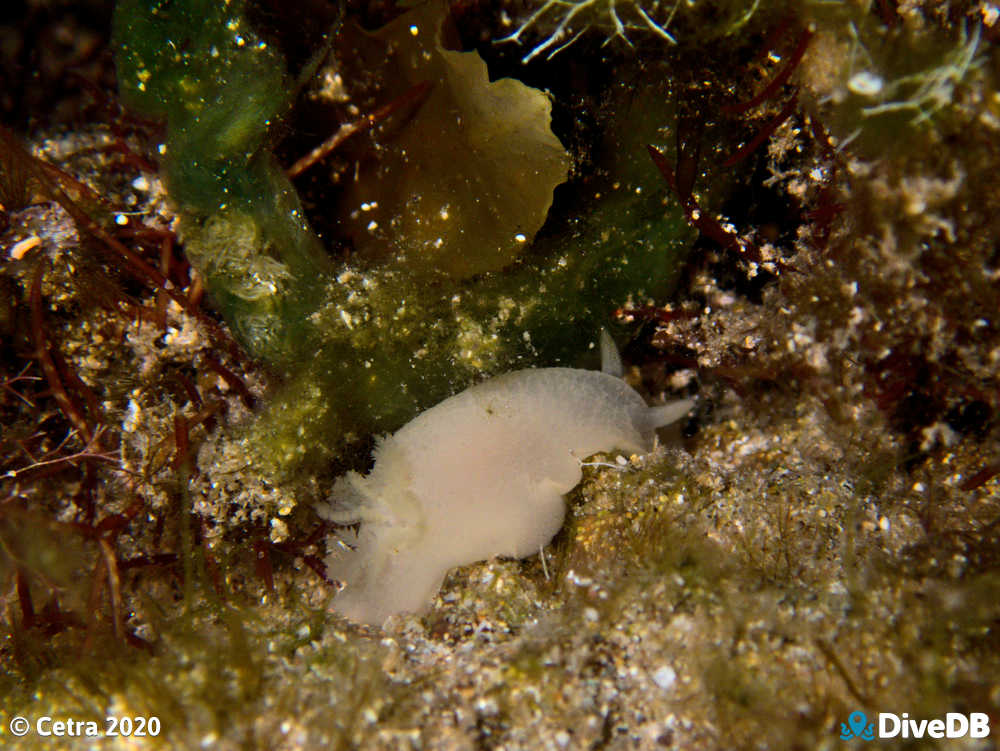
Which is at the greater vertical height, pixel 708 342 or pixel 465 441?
pixel 708 342

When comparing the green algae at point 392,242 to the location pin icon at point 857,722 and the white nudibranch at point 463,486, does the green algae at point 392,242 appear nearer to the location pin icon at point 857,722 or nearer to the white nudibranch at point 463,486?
the white nudibranch at point 463,486

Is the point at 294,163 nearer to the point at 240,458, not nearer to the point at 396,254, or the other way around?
the point at 396,254

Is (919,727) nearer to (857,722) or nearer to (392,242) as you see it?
(857,722)

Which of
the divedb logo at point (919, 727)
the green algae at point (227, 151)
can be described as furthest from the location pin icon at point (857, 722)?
the green algae at point (227, 151)

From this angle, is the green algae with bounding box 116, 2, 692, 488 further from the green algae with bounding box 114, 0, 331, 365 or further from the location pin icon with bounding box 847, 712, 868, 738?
the location pin icon with bounding box 847, 712, 868, 738

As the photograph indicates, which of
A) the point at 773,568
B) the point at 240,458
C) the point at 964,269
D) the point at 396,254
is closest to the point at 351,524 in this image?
the point at 240,458

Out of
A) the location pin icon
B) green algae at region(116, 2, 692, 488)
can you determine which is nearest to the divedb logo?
the location pin icon
